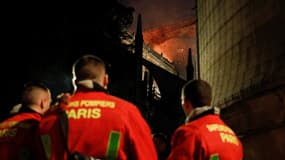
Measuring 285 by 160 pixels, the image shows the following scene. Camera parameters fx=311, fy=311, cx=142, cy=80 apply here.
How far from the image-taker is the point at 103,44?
80.9 feet

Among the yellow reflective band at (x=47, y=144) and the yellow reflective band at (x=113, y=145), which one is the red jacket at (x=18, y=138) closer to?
the yellow reflective band at (x=47, y=144)

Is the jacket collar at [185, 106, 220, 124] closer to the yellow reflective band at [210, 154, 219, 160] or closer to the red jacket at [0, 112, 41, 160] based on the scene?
the yellow reflective band at [210, 154, 219, 160]

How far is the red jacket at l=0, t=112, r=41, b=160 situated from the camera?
3.59 m

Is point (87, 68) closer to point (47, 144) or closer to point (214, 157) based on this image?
point (47, 144)

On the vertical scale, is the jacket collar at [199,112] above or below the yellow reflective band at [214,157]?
above

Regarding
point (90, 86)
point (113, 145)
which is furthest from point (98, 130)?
point (90, 86)

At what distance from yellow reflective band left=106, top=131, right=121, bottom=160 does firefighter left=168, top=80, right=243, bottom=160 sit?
28.1 inches

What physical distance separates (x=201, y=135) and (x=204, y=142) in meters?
0.08

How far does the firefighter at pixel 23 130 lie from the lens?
3.60m

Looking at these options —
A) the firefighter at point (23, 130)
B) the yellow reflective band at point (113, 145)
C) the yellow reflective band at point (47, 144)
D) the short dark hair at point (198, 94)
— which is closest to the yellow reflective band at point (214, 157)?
the short dark hair at point (198, 94)

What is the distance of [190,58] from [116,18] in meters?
12.9

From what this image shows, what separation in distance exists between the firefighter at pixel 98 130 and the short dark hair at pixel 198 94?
0.91 metres

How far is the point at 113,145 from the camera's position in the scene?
2.89 metres

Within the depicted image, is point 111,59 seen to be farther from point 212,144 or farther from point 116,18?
point 212,144
